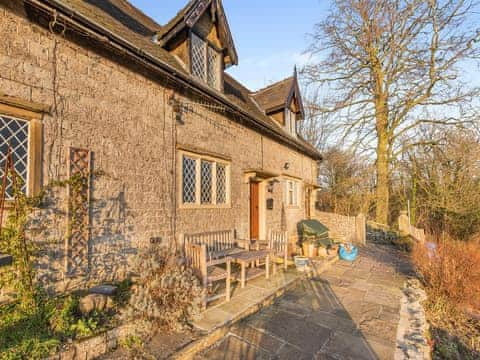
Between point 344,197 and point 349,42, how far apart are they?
9.72 m

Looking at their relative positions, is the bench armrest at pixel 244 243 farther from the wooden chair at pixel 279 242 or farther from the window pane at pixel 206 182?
the window pane at pixel 206 182

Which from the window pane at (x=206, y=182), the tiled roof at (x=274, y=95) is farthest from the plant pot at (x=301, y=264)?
the tiled roof at (x=274, y=95)

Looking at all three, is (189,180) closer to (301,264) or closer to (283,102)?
(301,264)

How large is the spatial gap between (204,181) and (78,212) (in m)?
3.21

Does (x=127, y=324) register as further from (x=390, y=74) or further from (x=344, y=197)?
(x=390, y=74)

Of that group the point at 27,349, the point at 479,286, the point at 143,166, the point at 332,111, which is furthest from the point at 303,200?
the point at 27,349

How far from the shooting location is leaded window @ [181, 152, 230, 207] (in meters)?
6.14

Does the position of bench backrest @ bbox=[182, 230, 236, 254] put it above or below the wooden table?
above

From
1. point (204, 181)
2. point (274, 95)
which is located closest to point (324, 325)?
point (204, 181)

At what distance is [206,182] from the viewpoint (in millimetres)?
6797

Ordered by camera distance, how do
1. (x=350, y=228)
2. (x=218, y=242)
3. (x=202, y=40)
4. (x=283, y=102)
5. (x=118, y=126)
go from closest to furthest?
(x=118, y=126)
(x=218, y=242)
(x=202, y=40)
(x=283, y=102)
(x=350, y=228)

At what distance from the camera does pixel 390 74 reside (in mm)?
14766

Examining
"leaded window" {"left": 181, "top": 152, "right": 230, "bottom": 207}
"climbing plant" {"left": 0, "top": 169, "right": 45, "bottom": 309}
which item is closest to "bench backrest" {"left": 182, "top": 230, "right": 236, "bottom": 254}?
"leaded window" {"left": 181, "top": 152, "right": 230, "bottom": 207}

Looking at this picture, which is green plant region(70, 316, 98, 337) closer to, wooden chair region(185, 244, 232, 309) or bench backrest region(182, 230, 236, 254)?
wooden chair region(185, 244, 232, 309)
